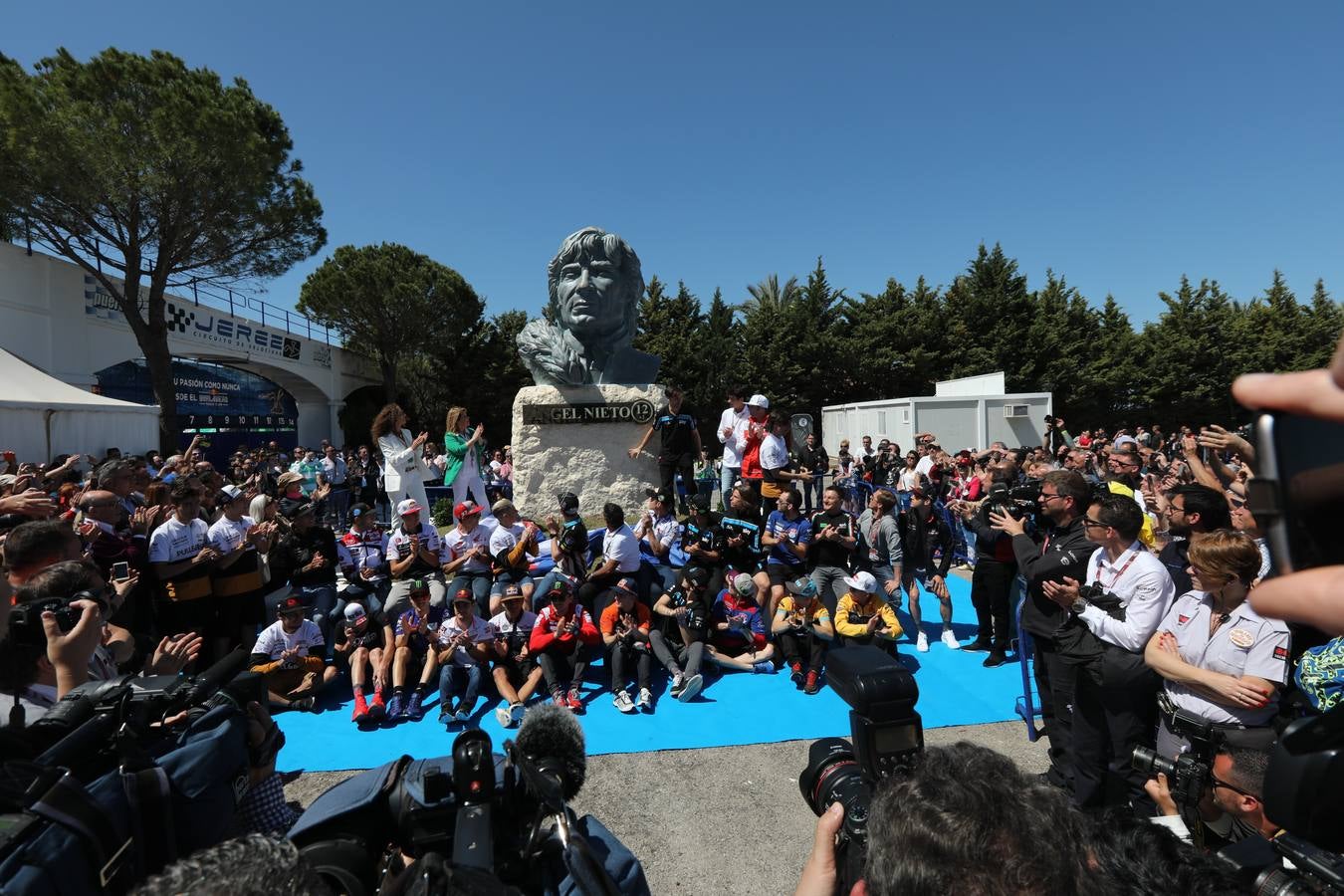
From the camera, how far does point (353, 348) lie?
28.5 metres

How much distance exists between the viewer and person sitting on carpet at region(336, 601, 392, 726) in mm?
4949

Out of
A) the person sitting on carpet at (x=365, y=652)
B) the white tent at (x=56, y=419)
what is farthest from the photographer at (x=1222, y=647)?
the white tent at (x=56, y=419)

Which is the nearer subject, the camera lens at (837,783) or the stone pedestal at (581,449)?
the camera lens at (837,783)

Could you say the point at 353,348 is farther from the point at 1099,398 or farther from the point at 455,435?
the point at 1099,398

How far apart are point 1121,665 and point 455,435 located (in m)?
7.74

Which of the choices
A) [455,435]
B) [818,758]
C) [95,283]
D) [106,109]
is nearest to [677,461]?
[455,435]

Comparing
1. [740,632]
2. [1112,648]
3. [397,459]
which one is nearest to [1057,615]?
[1112,648]

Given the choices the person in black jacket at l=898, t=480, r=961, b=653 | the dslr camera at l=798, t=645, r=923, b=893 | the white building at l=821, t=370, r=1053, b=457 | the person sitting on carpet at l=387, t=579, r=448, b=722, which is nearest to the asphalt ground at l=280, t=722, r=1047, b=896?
the person sitting on carpet at l=387, t=579, r=448, b=722

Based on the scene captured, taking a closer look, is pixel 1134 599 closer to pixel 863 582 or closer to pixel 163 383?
pixel 863 582

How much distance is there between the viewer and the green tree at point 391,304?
1069 inches

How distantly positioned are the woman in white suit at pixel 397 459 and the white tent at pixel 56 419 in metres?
8.78

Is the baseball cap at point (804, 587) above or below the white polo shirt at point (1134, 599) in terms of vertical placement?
below

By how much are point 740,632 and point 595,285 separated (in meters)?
7.36

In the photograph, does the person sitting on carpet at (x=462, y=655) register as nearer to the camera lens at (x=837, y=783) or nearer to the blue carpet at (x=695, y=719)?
the blue carpet at (x=695, y=719)
